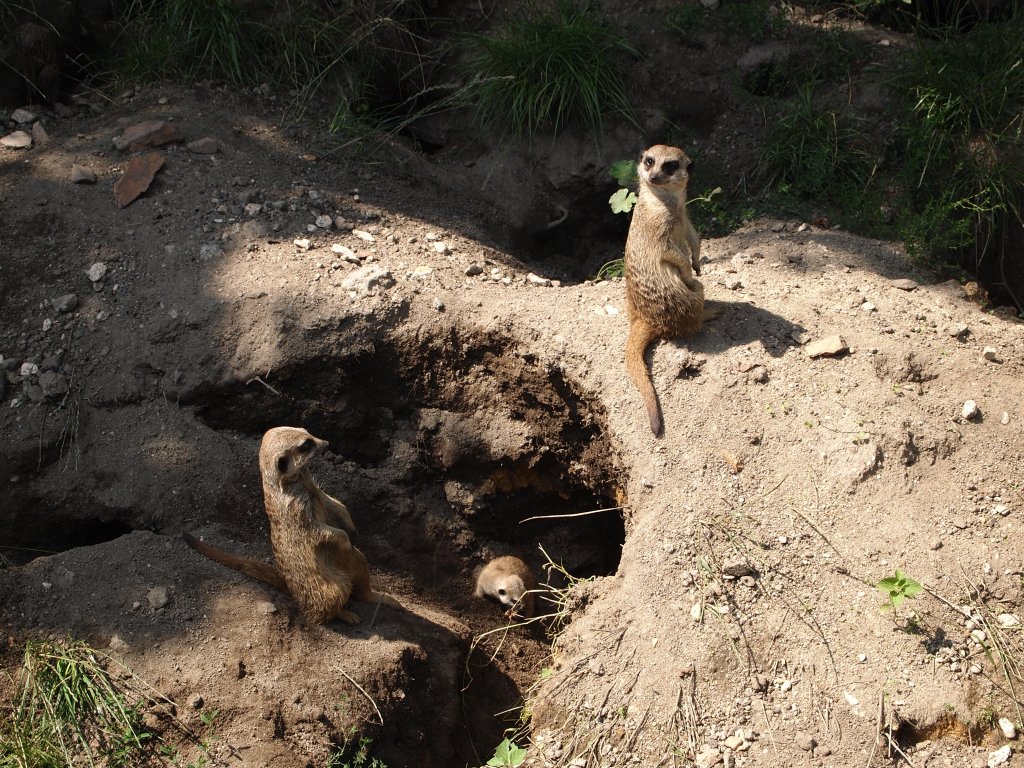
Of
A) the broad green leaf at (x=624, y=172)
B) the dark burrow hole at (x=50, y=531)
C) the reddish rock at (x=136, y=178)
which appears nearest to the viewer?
the dark burrow hole at (x=50, y=531)

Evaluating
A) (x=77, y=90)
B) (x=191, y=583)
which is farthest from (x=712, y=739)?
(x=77, y=90)

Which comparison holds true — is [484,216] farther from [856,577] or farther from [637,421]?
[856,577]

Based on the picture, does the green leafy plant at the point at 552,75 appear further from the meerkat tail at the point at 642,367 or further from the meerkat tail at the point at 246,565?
the meerkat tail at the point at 246,565

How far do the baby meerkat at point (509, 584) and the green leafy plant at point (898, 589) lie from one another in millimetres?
1442

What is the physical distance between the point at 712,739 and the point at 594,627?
0.58 meters

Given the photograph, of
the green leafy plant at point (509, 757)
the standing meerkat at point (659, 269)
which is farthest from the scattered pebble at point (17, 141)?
the green leafy plant at point (509, 757)

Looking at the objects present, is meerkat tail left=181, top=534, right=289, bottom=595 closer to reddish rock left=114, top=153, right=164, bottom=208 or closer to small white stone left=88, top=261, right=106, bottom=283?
small white stone left=88, top=261, right=106, bottom=283

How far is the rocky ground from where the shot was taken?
3.05 m

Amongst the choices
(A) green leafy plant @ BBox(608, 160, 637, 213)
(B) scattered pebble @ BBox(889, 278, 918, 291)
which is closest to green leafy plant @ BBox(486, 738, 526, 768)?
(A) green leafy plant @ BBox(608, 160, 637, 213)

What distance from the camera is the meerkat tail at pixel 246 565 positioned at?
3.41 metres

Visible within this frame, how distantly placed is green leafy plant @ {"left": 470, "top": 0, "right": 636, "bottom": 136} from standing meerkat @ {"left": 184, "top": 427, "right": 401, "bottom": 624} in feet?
8.15

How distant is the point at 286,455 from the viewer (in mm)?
3348

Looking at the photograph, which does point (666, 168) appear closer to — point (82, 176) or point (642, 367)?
point (642, 367)

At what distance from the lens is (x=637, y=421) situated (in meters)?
3.71
